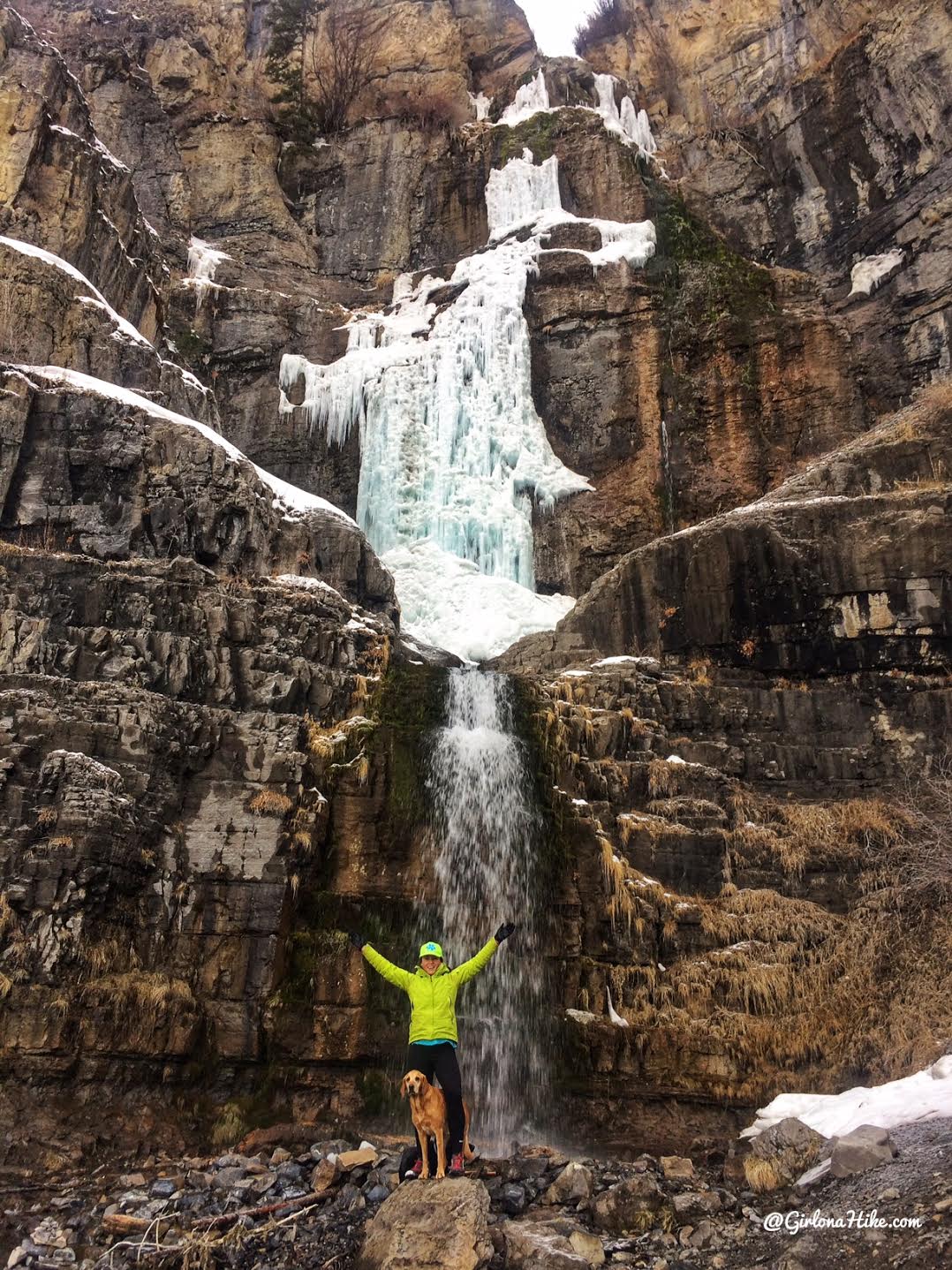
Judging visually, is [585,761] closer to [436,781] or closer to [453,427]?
[436,781]

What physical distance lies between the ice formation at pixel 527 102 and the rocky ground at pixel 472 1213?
3332 cm

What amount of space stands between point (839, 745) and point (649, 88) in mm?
33835

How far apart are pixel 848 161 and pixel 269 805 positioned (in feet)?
84.1

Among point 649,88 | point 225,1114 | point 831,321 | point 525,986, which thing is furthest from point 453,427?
point 649,88

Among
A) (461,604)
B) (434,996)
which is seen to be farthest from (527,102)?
(434,996)

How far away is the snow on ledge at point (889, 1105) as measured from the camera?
257 inches

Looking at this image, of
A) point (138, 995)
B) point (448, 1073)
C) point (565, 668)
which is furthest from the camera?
point (565, 668)

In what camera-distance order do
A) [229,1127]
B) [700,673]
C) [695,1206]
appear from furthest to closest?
[700,673] → [229,1127] → [695,1206]

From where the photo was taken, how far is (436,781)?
12820 mm

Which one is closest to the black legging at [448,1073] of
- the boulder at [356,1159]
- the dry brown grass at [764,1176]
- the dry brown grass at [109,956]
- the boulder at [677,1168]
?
the boulder at [356,1159]

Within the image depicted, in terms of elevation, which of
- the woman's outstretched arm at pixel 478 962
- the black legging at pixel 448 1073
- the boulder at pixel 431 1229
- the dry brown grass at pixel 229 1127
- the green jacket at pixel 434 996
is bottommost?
the dry brown grass at pixel 229 1127

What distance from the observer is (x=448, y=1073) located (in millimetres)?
6758

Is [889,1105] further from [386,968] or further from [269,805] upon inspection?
[269,805]

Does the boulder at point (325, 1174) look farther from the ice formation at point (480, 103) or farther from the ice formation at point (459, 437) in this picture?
the ice formation at point (480, 103)
